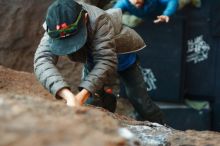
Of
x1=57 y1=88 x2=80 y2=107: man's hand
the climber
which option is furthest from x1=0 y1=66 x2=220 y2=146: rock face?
the climber

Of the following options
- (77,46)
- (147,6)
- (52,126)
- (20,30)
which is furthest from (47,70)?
(20,30)

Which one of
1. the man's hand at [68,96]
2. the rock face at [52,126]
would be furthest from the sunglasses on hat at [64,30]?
the rock face at [52,126]

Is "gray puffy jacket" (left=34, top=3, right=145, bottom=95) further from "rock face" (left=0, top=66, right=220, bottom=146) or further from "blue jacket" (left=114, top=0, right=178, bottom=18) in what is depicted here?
"blue jacket" (left=114, top=0, right=178, bottom=18)

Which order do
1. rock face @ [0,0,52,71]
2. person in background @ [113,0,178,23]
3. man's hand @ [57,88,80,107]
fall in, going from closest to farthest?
man's hand @ [57,88,80,107]
person in background @ [113,0,178,23]
rock face @ [0,0,52,71]

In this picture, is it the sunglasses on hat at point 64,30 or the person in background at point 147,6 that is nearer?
the sunglasses on hat at point 64,30

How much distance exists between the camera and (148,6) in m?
3.49

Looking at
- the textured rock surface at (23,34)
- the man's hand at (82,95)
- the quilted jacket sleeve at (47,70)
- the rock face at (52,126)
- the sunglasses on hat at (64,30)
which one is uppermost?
the rock face at (52,126)

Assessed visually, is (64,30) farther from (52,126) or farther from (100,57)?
(52,126)

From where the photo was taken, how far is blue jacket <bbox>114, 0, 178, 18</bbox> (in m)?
3.22

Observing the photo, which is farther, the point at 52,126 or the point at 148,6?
the point at 148,6

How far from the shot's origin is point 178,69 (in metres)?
4.36

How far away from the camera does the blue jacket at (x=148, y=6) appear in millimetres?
3219

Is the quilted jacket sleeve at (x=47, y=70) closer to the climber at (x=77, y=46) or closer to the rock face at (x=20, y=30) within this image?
the climber at (x=77, y=46)

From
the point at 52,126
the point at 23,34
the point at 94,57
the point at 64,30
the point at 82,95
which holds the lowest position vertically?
the point at 23,34
